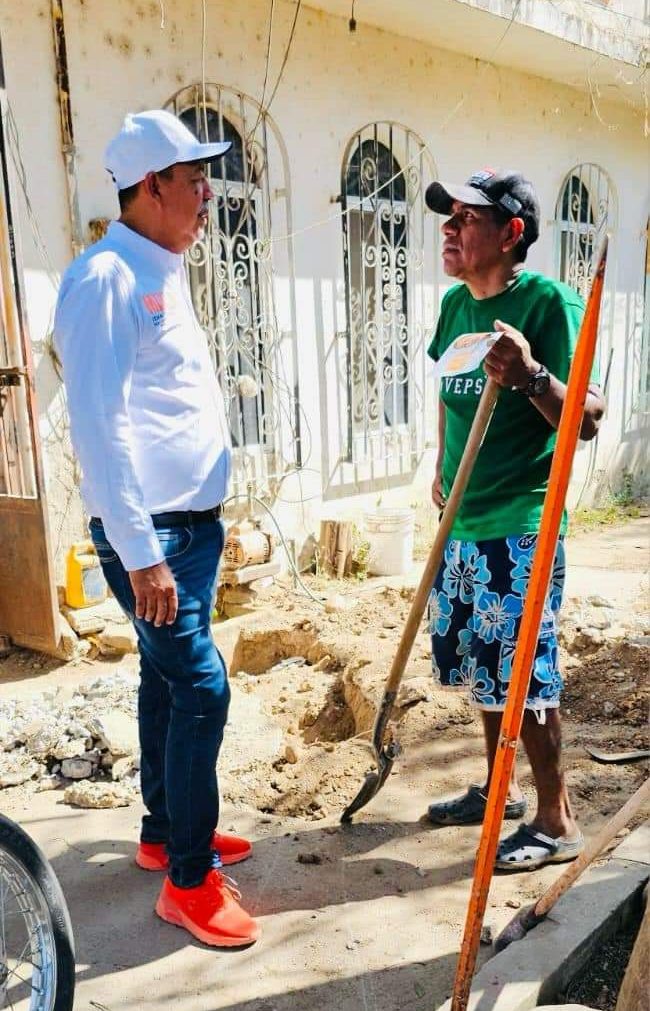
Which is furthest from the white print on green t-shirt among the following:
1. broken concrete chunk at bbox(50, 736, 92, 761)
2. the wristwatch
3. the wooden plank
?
the wooden plank

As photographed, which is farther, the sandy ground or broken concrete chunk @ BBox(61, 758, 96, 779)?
broken concrete chunk @ BBox(61, 758, 96, 779)

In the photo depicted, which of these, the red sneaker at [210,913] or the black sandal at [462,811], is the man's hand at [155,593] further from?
the black sandal at [462,811]

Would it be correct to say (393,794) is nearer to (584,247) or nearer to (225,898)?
(225,898)

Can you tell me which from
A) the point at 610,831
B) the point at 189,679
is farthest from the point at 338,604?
the point at 610,831

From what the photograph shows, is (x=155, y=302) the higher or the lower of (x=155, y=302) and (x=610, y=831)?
the higher

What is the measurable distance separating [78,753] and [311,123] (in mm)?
4575

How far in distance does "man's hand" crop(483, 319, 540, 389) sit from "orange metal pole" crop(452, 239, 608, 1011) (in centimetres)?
48

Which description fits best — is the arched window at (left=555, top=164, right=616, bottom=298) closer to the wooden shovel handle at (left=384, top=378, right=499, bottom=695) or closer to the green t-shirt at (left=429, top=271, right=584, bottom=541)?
the green t-shirt at (left=429, top=271, right=584, bottom=541)

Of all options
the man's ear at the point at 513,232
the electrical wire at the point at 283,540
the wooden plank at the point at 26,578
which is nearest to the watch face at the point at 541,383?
the man's ear at the point at 513,232

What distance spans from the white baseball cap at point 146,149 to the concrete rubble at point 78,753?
2.18 metres

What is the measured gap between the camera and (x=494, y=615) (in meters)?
2.51

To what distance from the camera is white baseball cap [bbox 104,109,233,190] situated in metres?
2.16

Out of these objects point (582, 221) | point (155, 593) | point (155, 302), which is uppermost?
point (582, 221)

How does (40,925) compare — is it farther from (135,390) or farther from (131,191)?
(131,191)
